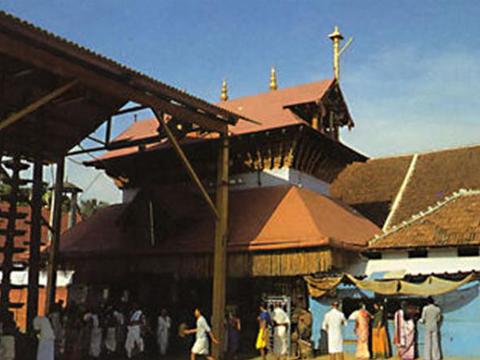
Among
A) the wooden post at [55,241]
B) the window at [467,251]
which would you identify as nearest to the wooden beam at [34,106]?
the wooden post at [55,241]

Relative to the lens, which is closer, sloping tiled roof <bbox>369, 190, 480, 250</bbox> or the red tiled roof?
sloping tiled roof <bbox>369, 190, 480, 250</bbox>

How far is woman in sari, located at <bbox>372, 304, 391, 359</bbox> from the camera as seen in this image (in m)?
14.3

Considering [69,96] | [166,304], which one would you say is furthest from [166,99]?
[166,304]

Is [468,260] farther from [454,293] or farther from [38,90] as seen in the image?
[38,90]

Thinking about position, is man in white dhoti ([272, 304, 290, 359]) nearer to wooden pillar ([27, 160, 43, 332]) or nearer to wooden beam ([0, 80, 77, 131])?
wooden pillar ([27, 160, 43, 332])

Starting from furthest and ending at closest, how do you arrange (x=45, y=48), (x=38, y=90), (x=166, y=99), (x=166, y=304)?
(x=166, y=304) → (x=38, y=90) → (x=166, y=99) → (x=45, y=48)

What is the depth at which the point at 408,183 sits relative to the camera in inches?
846

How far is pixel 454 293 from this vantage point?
1394 cm

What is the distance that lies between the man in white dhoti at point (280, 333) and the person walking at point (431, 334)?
321 cm

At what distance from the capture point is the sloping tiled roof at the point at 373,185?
20781 mm

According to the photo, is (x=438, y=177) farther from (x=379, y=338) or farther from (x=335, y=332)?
(x=335, y=332)

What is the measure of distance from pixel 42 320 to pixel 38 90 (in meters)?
5.26

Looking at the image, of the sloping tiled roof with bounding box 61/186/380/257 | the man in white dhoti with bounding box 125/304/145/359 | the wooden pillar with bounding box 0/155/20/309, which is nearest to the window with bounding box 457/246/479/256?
the sloping tiled roof with bounding box 61/186/380/257

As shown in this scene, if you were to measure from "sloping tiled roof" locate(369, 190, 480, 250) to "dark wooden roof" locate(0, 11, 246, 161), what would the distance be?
5136 mm
